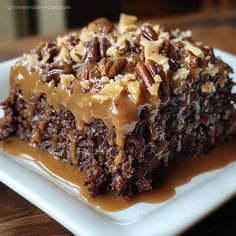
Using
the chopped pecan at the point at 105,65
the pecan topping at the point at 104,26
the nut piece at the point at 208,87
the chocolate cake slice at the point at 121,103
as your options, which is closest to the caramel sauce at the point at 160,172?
the chocolate cake slice at the point at 121,103

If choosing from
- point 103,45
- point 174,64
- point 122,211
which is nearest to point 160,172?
point 122,211

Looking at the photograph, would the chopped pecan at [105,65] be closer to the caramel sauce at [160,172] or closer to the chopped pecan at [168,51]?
the chopped pecan at [168,51]

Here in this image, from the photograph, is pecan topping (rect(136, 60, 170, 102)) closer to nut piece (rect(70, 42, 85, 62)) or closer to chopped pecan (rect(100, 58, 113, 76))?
chopped pecan (rect(100, 58, 113, 76))

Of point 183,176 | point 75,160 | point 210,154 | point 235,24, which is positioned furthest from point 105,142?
point 235,24

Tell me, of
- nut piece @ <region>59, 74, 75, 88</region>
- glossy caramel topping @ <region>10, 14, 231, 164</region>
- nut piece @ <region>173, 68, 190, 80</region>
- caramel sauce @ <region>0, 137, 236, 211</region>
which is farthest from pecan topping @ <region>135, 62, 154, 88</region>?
caramel sauce @ <region>0, 137, 236, 211</region>

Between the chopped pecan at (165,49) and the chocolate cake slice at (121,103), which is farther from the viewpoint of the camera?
the chopped pecan at (165,49)

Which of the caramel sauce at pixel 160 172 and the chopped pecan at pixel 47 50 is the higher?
the chopped pecan at pixel 47 50

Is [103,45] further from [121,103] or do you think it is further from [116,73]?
[121,103]
